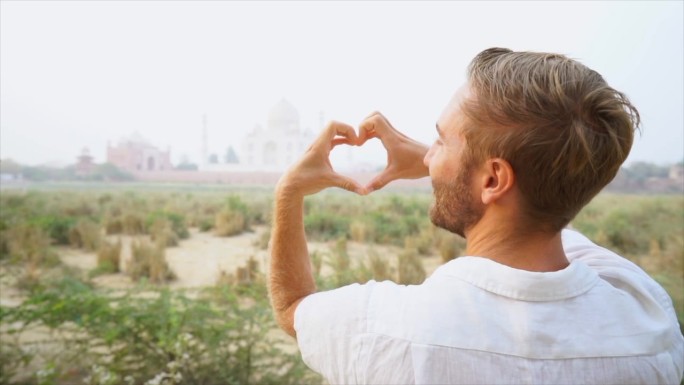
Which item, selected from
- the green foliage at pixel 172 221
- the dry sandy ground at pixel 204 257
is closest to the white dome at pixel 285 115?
the green foliage at pixel 172 221

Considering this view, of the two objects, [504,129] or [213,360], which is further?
[213,360]

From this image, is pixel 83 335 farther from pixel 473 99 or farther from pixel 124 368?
pixel 473 99

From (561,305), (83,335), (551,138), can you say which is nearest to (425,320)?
(561,305)

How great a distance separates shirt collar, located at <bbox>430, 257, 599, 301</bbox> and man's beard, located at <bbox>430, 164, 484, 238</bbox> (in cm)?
10

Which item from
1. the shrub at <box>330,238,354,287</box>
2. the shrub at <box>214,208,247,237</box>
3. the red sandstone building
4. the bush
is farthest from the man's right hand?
the red sandstone building

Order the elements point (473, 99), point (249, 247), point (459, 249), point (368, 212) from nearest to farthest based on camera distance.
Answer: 1. point (473, 99)
2. point (459, 249)
3. point (249, 247)
4. point (368, 212)

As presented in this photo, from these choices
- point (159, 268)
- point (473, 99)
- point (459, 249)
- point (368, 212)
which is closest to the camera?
point (473, 99)

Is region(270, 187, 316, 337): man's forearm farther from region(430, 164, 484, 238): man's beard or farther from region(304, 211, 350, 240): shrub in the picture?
region(304, 211, 350, 240): shrub

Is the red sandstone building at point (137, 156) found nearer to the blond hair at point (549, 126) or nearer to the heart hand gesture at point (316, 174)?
the heart hand gesture at point (316, 174)

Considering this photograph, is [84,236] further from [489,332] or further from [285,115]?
[285,115]

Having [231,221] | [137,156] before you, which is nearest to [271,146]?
[137,156]

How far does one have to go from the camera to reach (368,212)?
6.02m

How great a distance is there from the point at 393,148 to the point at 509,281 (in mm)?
391

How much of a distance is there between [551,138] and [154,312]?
2.55 metres
